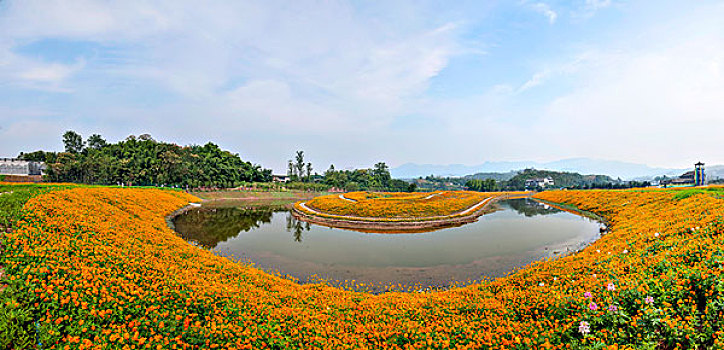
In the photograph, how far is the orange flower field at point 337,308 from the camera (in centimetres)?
385

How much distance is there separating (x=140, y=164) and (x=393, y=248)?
2288 inches

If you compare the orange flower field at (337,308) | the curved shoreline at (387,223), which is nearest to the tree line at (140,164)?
the curved shoreline at (387,223)

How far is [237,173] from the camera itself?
69.2 m

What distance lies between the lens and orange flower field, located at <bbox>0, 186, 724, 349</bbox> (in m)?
3.85

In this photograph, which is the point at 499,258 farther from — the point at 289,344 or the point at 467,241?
the point at 289,344

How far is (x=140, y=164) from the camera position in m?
53.5

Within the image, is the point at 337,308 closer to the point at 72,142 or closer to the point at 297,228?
the point at 297,228

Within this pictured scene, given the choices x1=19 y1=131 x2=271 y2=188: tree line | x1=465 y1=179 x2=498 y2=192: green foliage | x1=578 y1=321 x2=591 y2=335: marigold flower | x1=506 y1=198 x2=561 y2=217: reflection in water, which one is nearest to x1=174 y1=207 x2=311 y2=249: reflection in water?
x1=578 y1=321 x2=591 y2=335: marigold flower

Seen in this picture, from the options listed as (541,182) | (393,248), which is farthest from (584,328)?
(541,182)

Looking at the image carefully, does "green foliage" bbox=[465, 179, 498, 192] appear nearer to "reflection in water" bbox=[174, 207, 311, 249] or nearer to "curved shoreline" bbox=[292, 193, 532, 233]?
"curved shoreline" bbox=[292, 193, 532, 233]

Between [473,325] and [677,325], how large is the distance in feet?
8.57

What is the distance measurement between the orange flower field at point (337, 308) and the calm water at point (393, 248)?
14.2 feet

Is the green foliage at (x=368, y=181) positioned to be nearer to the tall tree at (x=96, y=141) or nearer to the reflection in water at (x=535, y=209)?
the reflection in water at (x=535, y=209)

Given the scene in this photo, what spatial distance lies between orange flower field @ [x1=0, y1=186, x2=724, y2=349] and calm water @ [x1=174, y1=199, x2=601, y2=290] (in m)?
4.34
